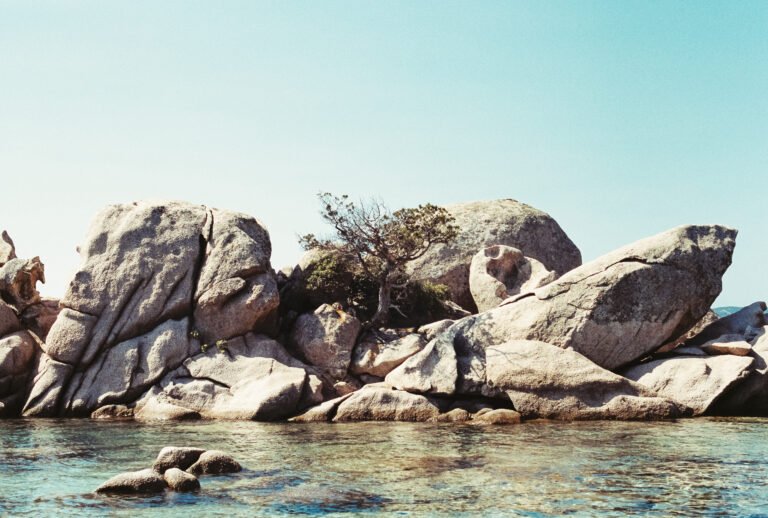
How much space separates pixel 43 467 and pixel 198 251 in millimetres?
17639

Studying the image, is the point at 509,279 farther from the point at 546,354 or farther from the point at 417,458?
the point at 417,458

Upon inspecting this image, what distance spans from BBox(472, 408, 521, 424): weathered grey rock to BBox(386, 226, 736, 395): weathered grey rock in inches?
101

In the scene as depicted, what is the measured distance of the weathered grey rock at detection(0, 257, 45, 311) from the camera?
124 ft

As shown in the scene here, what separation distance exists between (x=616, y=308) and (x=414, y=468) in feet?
54.0

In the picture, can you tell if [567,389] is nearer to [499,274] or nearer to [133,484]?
[499,274]

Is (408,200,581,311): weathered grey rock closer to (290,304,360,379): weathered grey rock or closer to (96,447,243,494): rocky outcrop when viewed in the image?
(290,304,360,379): weathered grey rock

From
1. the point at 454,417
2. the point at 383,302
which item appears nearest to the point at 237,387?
the point at 383,302

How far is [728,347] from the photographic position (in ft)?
107

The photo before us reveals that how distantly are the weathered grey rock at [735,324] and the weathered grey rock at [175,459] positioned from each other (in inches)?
962

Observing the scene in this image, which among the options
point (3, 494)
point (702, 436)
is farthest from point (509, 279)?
point (3, 494)

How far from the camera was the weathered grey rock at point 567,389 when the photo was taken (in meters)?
30.1

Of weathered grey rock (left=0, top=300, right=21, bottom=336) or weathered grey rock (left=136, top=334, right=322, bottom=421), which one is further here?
weathered grey rock (left=0, top=300, right=21, bottom=336)

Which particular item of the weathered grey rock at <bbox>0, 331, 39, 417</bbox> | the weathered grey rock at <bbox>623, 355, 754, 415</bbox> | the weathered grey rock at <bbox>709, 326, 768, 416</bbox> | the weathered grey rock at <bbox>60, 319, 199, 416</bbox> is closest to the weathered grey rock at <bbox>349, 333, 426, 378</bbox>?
the weathered grey rock at <bbox>60, 319, 199, 416</bbox>

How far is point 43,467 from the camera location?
21234 mm
